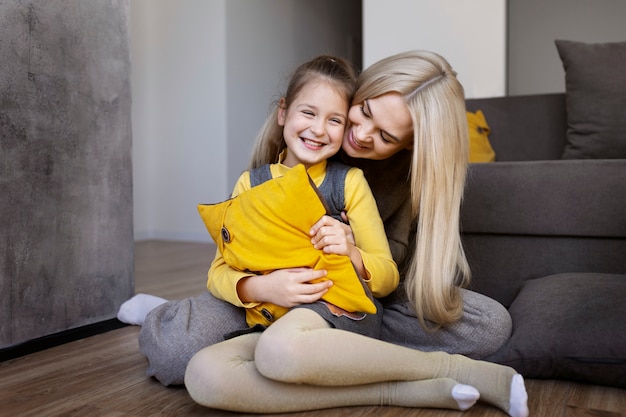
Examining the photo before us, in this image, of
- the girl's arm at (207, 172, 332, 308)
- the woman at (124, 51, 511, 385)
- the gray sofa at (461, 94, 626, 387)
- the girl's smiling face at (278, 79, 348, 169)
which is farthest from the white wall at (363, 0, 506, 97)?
the girl's arm at (207, 172, 332, 308)

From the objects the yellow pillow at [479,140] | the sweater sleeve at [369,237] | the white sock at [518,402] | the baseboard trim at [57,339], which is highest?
the yellow pillow at [479,140]

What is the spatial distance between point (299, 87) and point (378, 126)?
0.18m

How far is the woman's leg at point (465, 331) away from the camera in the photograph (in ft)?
4.33

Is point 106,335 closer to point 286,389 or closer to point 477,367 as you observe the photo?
point 286,389

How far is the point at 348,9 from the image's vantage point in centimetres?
547

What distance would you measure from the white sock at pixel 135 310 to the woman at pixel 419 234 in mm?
392

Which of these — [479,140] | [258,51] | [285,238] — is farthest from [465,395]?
[258,51]

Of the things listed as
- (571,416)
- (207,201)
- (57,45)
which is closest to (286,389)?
(571,416)

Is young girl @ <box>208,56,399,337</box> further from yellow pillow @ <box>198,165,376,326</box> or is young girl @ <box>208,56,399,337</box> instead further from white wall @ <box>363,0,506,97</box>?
white wall @ <box>363,0,506,97</box>

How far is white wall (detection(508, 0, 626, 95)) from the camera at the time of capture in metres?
3.87

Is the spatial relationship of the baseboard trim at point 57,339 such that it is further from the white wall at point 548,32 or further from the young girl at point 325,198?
the white wall at point 548,32

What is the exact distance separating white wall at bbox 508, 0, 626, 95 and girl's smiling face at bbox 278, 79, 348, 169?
3.11 metres

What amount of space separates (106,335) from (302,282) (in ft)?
2.55

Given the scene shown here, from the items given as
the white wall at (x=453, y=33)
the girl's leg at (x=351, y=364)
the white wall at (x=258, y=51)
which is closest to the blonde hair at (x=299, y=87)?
the girl's leg at (x=351, y=364)
